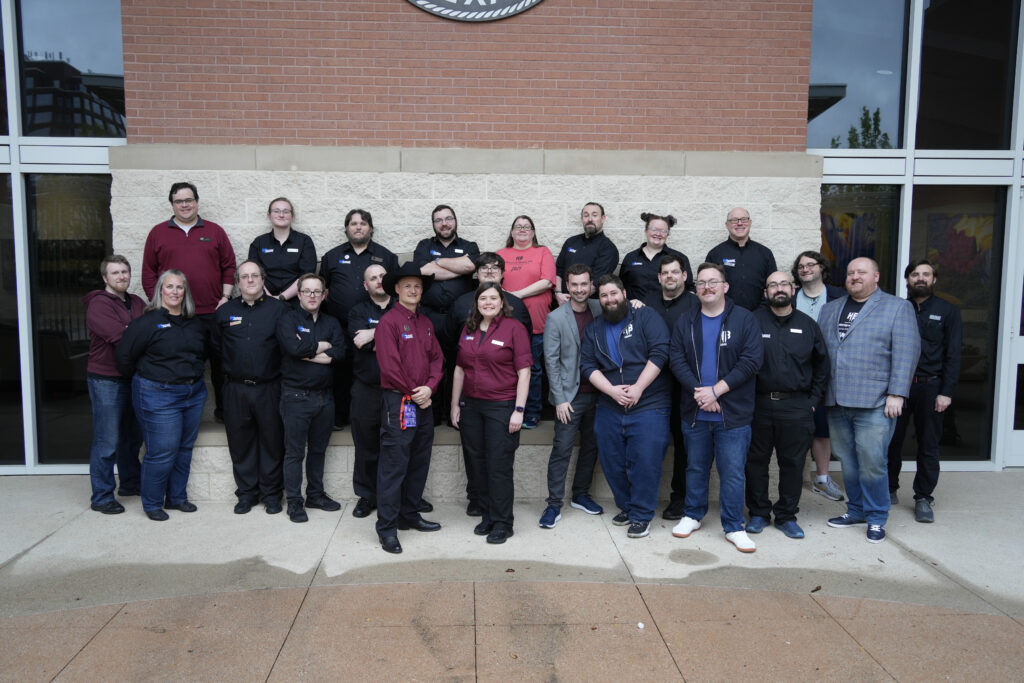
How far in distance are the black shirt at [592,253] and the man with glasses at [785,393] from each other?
1.43 meters

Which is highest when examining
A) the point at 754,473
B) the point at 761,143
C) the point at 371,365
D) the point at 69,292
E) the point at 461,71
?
the point at 461,71

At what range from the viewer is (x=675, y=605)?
13.8 feet

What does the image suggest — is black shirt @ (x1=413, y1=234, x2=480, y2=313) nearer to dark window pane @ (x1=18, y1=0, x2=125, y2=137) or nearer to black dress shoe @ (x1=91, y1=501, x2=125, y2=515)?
black dress shoe @ (x1=91, y1=501, x2=125, y2=515)

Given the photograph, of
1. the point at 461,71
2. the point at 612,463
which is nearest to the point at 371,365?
the point at 612,463

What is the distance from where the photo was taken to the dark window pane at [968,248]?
7.31 metres

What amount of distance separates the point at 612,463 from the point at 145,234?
4692 mm

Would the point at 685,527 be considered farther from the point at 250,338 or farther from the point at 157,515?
the point at 157,515

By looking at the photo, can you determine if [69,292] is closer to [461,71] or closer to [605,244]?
[461,71]

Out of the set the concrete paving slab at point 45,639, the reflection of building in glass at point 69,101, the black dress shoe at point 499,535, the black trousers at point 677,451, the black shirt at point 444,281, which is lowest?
the concrete paving slab at point 45,639

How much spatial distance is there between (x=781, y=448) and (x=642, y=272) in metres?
1.82

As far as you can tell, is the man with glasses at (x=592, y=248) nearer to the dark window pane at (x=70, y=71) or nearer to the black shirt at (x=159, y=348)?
the black shirt at (x=159, y=348)

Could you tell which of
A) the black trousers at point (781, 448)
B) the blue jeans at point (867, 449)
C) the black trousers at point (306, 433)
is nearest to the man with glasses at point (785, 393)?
the black trousers at point (781, 448)

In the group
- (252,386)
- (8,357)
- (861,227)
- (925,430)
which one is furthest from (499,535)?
(8,357)

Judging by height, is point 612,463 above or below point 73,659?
above
